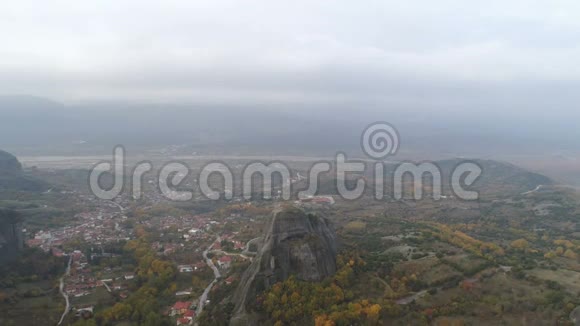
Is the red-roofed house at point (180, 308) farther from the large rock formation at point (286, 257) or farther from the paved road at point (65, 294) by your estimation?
the paved road at point (65, 294)

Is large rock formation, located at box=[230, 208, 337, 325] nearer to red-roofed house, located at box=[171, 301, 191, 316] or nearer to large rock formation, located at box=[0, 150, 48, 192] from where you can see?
red-roofed house, located at box=[171, 301, 191, 316]

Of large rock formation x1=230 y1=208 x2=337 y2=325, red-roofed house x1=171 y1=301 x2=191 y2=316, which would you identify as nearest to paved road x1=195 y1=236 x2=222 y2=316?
red-roofed house x1=171 y1=301 x2=191 y2=316

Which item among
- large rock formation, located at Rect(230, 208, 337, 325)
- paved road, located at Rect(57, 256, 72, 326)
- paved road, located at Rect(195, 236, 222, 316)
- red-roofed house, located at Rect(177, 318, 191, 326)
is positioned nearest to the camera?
large rock formation, located at Rect(230, 208, 337, 325)

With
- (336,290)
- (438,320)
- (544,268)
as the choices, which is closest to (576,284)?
(544,268)

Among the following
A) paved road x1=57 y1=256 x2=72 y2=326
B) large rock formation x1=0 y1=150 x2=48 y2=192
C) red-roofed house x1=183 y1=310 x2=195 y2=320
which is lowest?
paved road x1=57 y1=256 x2=72 y2=326

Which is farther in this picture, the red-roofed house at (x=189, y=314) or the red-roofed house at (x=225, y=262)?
the red-roofed house at (x=225, y=262)

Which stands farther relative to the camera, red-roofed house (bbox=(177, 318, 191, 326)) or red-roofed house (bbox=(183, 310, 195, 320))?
red-roofed house (bbox=(183, 310, 195, 320))

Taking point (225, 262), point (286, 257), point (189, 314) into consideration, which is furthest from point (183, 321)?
point (225, 262)

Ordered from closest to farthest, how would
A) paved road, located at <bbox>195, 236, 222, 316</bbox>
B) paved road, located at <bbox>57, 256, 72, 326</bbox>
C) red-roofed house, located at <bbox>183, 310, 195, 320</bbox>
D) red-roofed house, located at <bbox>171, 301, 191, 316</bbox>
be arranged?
red-roofed house, located at <bbox>183, 310, 195, 320</bbox>, paved road, located at <bbox>57, 256, 72, 326</bbox>, red-roofed house, located at <bbox>171, 301, 191, 316</bbox>, paved road, located at <bbox>195, 236, 222, 316</bbox>

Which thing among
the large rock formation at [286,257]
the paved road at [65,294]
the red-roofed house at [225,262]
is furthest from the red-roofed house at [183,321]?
the red-roofed house at [225,262]
